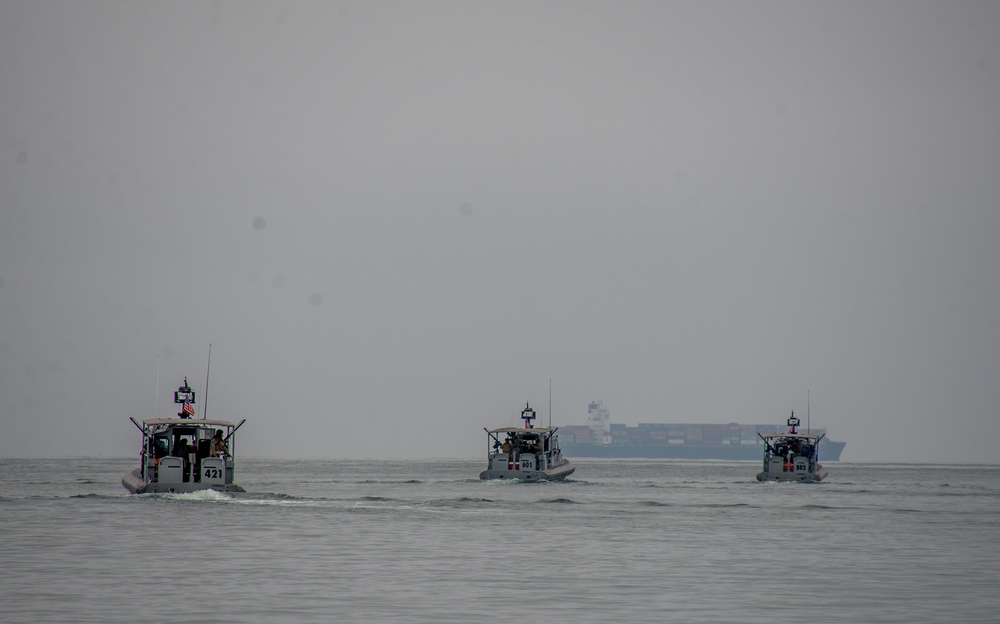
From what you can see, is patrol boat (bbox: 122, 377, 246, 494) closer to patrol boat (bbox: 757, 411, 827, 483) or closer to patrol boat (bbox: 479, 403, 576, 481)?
patrol boat (bbox: 479, 403, 576, 481)

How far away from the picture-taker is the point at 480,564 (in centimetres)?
2873

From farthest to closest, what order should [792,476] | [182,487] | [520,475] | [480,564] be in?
1. [792,476]
2. [520,475]
3. [182,487]
4. [480,564]

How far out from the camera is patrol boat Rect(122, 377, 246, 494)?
5216 centimetres

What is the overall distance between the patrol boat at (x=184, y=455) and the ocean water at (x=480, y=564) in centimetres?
84

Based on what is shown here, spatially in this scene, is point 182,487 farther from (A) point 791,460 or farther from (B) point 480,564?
(A) point 791,460

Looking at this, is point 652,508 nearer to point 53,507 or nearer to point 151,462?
point 151,462

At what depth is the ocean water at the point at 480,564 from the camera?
69.9 feet

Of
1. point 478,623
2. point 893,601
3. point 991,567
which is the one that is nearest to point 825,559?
point 991,567

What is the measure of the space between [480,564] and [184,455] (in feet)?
93.6

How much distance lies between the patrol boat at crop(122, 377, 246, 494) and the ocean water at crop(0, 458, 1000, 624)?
0.84 metres

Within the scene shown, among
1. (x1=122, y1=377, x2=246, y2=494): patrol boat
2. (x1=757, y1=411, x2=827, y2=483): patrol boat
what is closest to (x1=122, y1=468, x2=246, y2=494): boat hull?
(x1=122, y1=377, x2=246, y2=494): patrol boat

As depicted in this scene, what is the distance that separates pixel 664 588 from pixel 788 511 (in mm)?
31698

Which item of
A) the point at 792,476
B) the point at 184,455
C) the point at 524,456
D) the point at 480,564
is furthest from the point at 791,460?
the point at 480,564

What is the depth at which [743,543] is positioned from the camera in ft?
119
